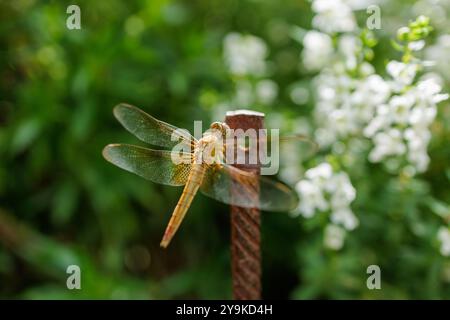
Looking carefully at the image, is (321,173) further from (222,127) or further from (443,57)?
(443,57)

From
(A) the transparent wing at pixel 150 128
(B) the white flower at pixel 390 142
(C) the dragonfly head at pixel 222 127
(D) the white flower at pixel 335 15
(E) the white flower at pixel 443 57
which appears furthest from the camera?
(E) the white flower at pixel 443 57

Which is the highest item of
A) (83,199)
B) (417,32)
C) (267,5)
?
(267,5)

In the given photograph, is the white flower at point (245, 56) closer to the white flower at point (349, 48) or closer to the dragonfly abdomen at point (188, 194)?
the white flower at point (349, 48)

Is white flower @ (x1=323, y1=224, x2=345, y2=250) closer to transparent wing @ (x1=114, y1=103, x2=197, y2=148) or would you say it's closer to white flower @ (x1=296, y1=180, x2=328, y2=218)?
white flower @ (x1=296, y1=180, x2=328, y2=218)

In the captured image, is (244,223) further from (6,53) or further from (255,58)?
(6,53)

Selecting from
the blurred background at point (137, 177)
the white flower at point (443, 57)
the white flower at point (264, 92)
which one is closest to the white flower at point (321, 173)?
the blurred background at point (137, 177)

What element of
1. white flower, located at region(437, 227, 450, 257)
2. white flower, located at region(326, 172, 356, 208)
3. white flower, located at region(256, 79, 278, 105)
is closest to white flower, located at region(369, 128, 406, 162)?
white flower, located at region(326, 172, 356, 208)

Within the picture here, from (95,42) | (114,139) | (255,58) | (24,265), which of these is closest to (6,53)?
(95,42)
